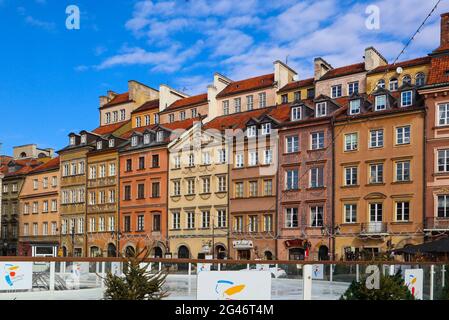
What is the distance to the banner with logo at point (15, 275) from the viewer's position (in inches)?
350

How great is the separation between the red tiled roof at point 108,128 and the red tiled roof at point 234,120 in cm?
1242

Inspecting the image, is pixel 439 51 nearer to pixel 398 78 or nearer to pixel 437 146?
pixel 398 78

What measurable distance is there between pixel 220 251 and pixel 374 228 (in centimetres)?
1333

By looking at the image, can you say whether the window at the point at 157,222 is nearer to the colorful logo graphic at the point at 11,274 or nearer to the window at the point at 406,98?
the window at the point at 406,98

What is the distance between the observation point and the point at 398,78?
143 ft

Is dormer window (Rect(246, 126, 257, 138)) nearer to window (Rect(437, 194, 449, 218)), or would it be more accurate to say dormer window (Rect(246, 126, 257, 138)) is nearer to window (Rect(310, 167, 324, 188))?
window (Rect(310, 167, 324, 188))

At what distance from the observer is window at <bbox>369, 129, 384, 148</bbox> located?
40562mm

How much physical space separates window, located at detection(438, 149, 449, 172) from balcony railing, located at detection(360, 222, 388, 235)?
5.08 m

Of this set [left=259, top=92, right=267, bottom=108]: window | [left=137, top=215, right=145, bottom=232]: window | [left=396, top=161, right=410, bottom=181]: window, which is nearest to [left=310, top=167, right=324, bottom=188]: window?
[left=396, top=161, right=410, bottom=181]: window

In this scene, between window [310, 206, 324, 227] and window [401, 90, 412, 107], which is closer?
window [401, 90, 412, 107]

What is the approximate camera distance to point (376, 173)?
40531mm
